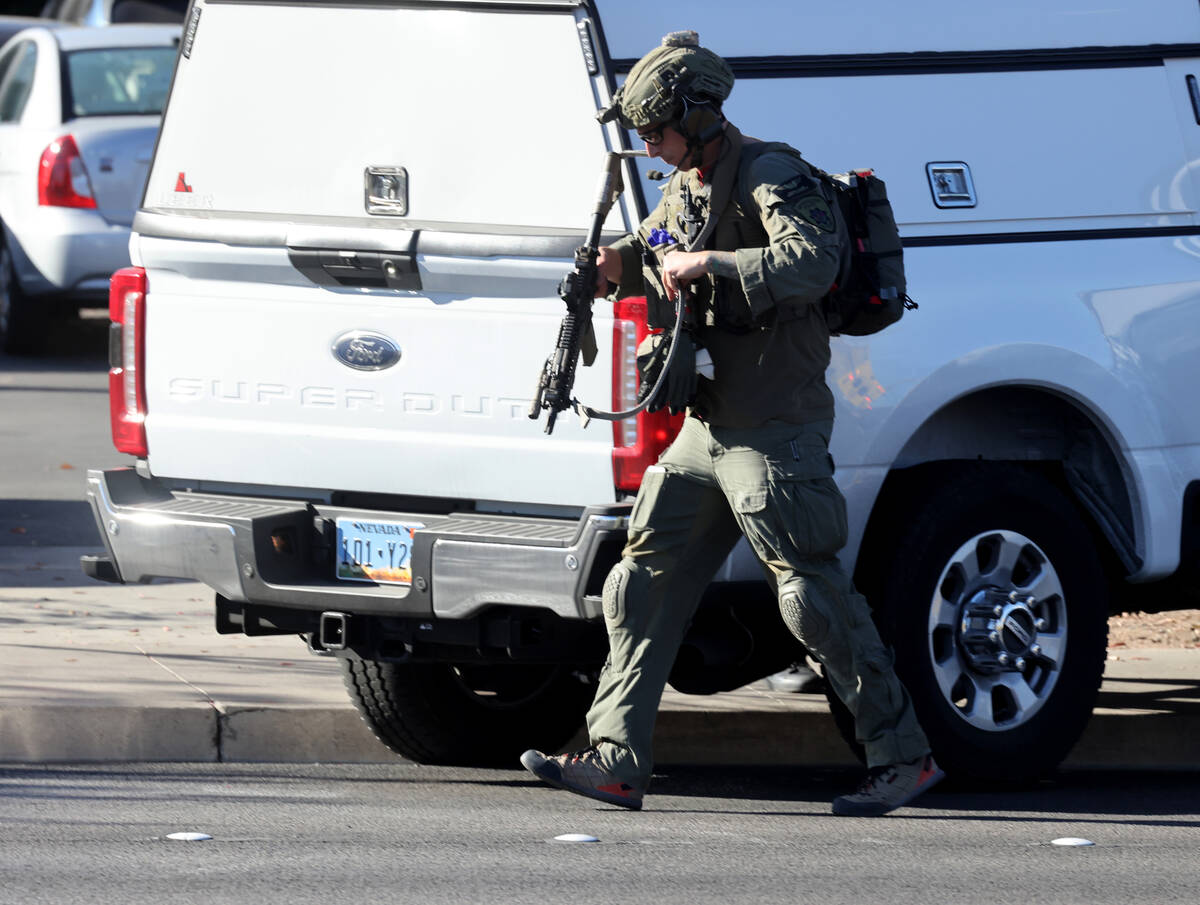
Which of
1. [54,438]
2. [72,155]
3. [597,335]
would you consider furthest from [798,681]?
[72,155]

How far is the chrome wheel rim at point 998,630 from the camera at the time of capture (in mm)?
5961

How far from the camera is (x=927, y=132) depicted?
19.5 ft

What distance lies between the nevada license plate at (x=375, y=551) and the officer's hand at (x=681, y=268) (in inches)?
36.8

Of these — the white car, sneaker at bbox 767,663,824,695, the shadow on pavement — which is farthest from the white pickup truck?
the white car

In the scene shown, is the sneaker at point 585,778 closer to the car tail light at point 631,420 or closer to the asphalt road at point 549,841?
the asphalt road at point 549,841

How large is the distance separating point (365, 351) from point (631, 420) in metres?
0.75

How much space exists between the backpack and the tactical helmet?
A: 0.71 feet

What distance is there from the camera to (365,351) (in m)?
5.87

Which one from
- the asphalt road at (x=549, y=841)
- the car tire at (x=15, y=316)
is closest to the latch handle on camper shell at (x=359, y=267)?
the asphalt road at (x=549, y=841)

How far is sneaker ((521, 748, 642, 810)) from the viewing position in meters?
5.66

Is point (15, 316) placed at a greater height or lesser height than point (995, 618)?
greater

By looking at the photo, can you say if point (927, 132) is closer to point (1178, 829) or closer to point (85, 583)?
point (1178, 829)

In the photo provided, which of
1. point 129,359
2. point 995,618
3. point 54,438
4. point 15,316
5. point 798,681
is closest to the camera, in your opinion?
point 995,618

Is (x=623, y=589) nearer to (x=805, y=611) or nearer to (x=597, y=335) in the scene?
(x=805, y=611)
